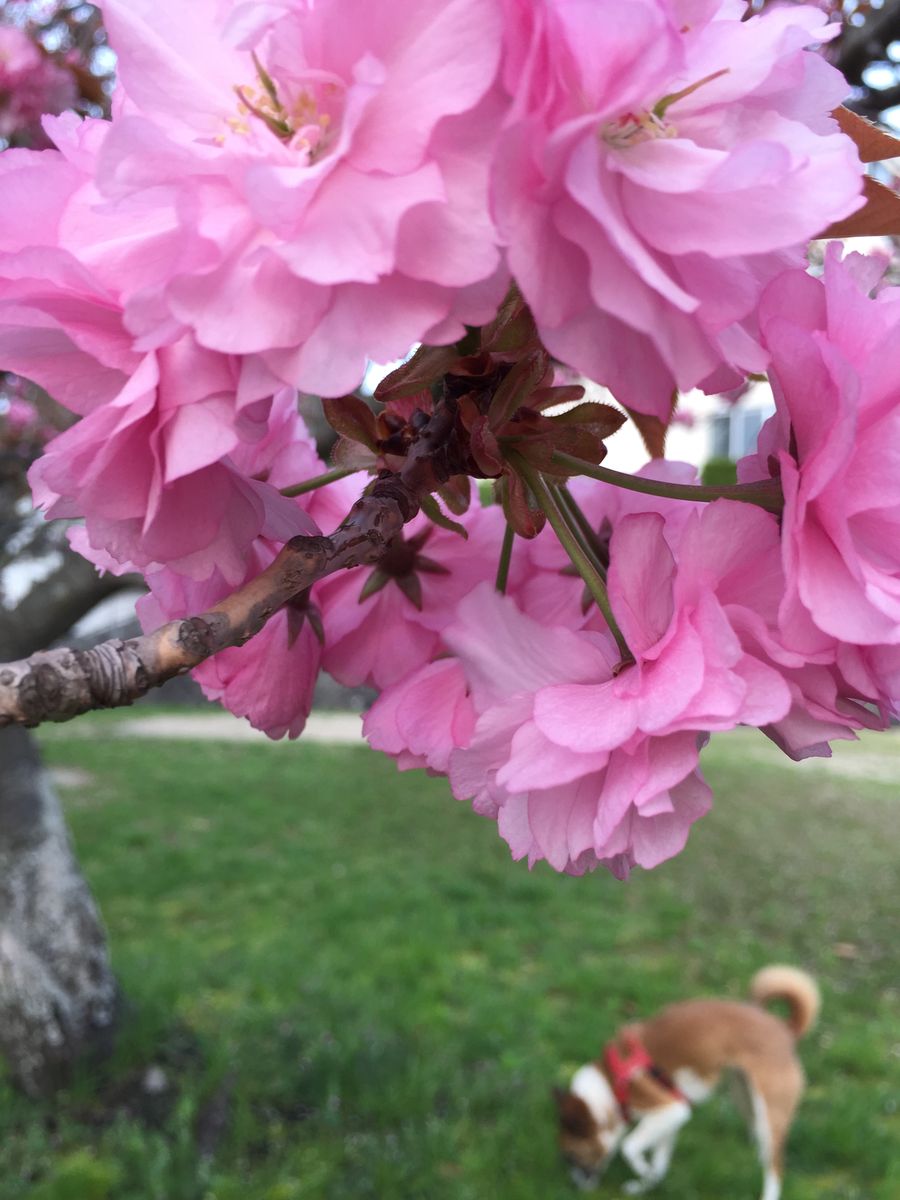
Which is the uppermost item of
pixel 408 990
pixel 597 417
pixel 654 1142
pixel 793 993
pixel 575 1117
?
pixel 597 417

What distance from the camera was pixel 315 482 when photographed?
24.9 inches

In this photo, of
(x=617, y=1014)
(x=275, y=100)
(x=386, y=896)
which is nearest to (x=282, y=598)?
(x=275, y=100)

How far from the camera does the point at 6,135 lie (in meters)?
3.30

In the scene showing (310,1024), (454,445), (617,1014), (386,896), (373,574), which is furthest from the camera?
(386,896)

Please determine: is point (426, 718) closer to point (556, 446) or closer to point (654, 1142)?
point (556, 446)

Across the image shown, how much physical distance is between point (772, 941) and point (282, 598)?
5153 mm

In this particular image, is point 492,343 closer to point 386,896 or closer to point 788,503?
point 788,503

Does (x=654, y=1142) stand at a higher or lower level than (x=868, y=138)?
lower

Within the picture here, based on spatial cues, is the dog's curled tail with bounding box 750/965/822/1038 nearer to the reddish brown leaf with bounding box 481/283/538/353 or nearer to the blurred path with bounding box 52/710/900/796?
the reddish brown leaf with bounding box 481/283/538/353

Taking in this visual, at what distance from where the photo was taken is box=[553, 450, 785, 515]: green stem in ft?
1.64

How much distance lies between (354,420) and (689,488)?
0.60 feet

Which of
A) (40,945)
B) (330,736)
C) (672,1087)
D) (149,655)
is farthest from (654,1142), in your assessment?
(330,736)

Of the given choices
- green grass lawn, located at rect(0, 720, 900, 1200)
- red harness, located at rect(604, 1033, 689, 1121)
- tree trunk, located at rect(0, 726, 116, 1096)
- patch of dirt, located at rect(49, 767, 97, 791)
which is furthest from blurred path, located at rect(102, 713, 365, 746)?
red harness, located at rect(604, 1033, 689, 1121)

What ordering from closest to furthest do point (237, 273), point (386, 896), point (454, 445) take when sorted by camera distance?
point (237, 273) < point (454, 445) < point (386, 896)
